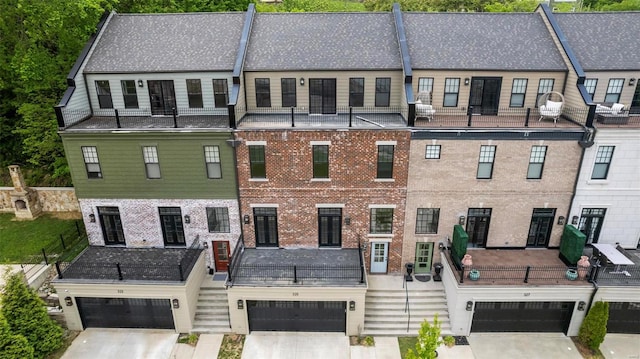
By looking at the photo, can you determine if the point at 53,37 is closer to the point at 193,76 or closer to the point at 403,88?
the point at 193,76

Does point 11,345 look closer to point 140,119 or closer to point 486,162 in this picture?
point 140,119

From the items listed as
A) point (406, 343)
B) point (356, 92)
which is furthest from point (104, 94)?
point (406, 343)

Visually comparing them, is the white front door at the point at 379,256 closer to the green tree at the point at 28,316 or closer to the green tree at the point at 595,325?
the green tree at the point at 595,325

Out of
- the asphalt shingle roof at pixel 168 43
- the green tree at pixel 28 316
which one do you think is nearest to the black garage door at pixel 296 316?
the green tree at pixel 28 316

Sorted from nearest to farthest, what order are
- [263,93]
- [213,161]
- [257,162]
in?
[257,162], [213,161], [263,93]

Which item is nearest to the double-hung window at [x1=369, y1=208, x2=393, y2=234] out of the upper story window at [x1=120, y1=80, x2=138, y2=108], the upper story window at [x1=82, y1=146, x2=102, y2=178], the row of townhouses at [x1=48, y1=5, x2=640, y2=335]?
the row of townhouses at [x1=48, y1=5, x2=640, y2=335]

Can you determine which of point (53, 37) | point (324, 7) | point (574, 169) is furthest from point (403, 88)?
point (324, 7)

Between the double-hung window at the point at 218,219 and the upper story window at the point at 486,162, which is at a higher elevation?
the upper story window at the point at 486,162
